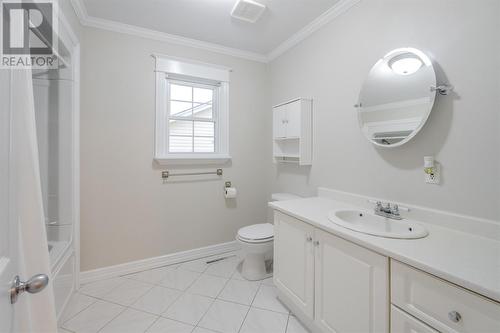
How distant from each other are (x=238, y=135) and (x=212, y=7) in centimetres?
133

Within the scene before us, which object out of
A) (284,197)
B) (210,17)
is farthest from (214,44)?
(284,197)

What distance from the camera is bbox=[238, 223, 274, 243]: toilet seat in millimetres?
2082

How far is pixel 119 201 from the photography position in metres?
2.23

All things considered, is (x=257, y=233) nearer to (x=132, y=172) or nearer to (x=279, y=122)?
(x=279, y=122)

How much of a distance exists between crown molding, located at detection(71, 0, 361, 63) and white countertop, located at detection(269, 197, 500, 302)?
69.8 inches

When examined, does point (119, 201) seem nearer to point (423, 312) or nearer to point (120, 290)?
point (120, 290)

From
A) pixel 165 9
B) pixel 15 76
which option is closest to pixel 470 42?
pixel 15 76

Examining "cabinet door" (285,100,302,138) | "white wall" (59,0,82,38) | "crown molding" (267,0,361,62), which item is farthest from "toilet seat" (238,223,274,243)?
"white wall" (59,0,82,38)

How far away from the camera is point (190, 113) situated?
264 centimetres

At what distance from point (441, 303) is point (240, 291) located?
1.52 metres

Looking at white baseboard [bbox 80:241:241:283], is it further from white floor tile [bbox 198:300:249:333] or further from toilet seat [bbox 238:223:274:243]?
white floor tile [bbox 198:300:249:333]

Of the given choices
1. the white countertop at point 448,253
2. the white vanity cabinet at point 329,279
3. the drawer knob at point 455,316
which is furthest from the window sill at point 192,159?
the drawer knob at point 455,316

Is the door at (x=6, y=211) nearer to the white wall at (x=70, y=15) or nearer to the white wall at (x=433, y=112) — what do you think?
the white wall at (x=70, y=15)

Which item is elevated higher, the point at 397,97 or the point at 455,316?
the point at 397,97
